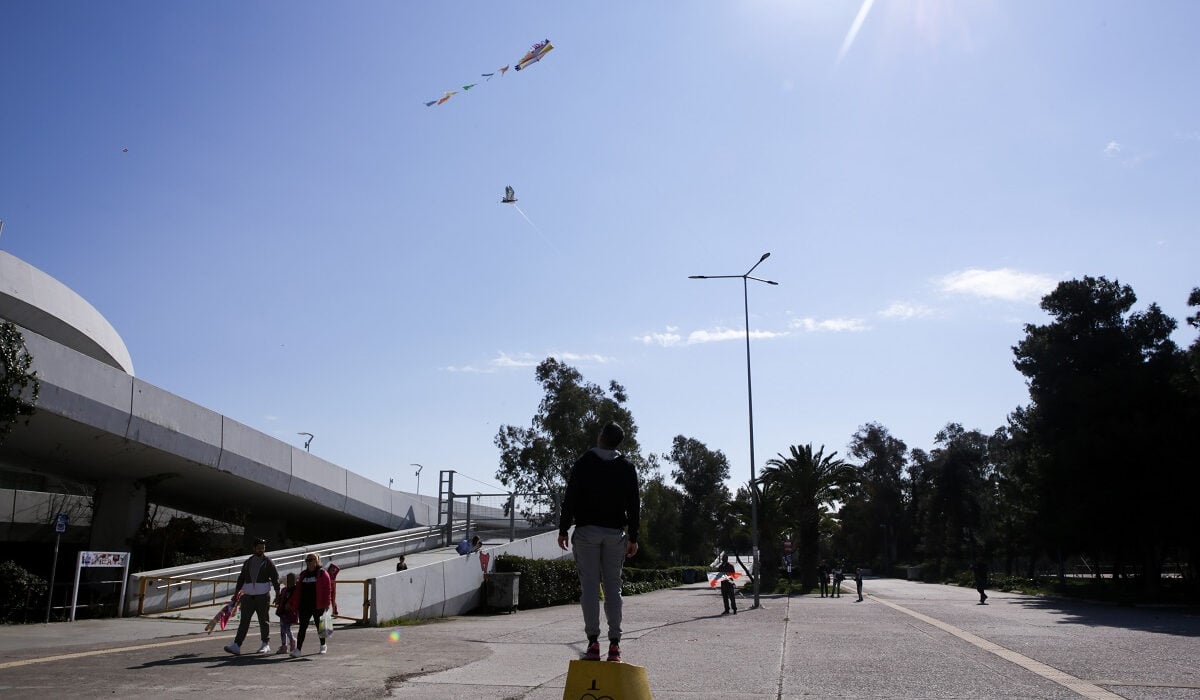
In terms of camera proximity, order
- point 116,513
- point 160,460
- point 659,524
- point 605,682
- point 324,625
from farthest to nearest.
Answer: point 659,524 < point 116,513 < point 160,460 < point 324,625 < point 605,682

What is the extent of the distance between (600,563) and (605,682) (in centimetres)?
108

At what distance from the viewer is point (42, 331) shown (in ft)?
85.3

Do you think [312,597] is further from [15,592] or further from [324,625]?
[15,592]

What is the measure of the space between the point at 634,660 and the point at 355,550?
21.5m

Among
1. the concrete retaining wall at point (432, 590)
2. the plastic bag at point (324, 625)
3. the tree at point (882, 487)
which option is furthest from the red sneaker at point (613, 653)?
the tree at point (882, 487)

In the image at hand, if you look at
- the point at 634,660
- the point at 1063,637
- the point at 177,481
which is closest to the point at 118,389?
the point at 177,481

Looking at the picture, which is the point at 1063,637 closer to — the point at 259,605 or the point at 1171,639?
the point at 1171,639

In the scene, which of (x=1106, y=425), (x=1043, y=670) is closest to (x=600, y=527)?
(x=1043, y=670)

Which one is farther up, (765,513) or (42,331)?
(42,331)

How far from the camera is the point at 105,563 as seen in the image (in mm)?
17125

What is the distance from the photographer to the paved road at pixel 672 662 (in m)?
6.57

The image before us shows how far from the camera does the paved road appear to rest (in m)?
6.57

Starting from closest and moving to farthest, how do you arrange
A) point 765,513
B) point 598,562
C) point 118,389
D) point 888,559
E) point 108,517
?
point 598,562 → point 118,389 → point 108,517 → point 765,513 → point 888,559

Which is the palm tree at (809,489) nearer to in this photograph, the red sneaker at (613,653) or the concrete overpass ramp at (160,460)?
the concrete overpass ramp at (160,460)
